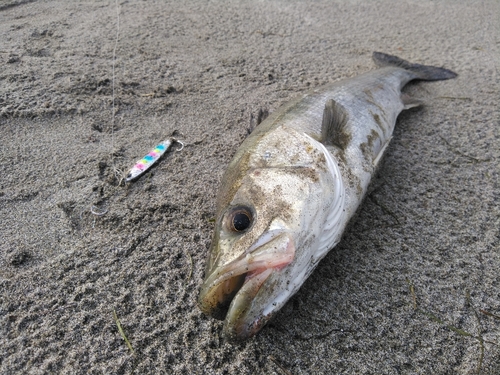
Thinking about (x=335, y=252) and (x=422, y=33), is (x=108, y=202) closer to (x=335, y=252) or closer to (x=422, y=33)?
(x=335, y=252)

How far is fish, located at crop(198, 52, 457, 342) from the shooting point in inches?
67.8

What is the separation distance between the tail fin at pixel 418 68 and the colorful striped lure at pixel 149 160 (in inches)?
120

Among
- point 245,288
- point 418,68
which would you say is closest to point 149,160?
point 245,288

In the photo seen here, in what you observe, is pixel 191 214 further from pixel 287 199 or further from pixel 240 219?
pixel 287 199

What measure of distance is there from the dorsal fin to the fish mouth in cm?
116

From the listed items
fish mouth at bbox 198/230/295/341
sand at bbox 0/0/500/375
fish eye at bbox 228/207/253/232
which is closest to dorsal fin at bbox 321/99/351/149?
sand at bbox 0/0/500/375

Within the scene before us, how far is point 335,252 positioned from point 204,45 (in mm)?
3546

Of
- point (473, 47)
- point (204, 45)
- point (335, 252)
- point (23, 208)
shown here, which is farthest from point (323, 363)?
point (473, 47)

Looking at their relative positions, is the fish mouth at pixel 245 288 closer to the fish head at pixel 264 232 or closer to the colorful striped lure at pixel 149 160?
the fish head at pixel 264 232

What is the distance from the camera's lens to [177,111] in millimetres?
3646

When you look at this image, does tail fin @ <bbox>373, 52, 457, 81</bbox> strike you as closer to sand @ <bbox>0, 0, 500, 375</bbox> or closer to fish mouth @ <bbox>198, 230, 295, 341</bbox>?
sand @ <bbox>0, 0, 500, 375</bbox>

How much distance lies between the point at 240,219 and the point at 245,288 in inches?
16.0

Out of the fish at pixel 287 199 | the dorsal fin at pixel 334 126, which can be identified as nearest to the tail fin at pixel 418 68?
the fish at pixel 287 199

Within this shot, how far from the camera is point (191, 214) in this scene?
258cm
